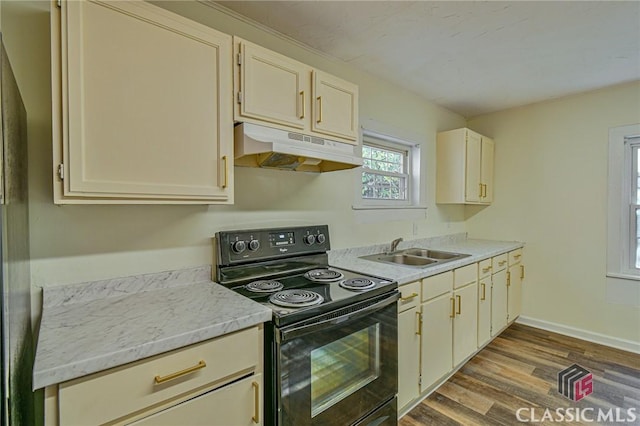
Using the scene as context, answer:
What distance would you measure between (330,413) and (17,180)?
4.68 feet

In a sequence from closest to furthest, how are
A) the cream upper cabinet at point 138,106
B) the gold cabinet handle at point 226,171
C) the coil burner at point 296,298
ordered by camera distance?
the cream upper cabinet at point 138,106 → the coil burner at point 296,298 → the gold cabinet handle at point 226,171

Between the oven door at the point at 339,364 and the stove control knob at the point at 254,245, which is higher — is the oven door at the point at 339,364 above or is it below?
below

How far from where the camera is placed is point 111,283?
1317 millimetres

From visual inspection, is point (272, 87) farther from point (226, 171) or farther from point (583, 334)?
point (583, 334)

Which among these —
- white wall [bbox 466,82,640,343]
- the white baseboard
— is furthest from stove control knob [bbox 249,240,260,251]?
the white baseboard

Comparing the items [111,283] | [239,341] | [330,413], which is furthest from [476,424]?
[111,283]

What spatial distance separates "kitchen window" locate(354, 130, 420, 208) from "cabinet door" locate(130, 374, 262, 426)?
155 cm

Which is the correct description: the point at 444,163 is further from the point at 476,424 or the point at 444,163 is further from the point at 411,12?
the point at 476,424

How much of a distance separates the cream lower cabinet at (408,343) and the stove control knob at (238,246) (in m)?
0.92

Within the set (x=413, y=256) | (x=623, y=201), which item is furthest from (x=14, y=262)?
(x=623, y=201)

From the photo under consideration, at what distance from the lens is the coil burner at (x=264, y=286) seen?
146 centimetres

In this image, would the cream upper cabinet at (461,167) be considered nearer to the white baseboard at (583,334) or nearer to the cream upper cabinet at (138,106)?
the white baseboard at (583,334)

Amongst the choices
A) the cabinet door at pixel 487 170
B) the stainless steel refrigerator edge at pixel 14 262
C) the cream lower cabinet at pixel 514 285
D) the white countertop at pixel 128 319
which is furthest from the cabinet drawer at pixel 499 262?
the stainless steel refrigerator edge at pixel 14 262

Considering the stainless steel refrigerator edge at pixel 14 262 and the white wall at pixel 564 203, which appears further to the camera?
the white wall at pixel 564 203
